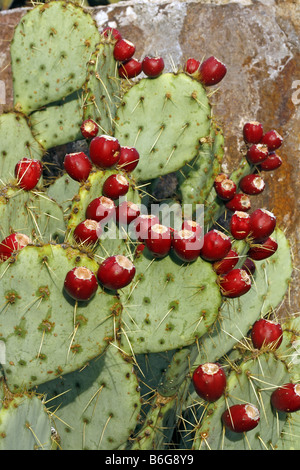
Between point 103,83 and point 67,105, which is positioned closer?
point 103,83

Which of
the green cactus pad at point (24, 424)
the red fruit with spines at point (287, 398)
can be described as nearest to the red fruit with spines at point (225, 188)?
the red fruit with spines at point (287, 398)

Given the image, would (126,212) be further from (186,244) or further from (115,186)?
(186,244)

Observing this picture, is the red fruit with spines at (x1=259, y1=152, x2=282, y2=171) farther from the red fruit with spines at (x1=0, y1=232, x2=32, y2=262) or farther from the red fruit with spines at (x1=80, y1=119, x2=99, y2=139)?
the red fruit with spines at (x1=0, y1=232, x2=32, y2=262)

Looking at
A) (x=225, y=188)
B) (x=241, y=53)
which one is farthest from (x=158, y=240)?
(x=241, y=53)

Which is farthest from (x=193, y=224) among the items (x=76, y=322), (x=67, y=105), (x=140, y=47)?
(x=140, y=47)

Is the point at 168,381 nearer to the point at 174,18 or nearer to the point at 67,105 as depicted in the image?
the point at 67,105

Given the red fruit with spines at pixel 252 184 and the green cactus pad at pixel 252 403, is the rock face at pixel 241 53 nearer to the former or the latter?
the red fruit with spines at pixel 252 184
